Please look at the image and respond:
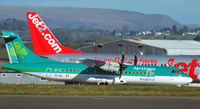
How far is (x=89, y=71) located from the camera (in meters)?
42.2

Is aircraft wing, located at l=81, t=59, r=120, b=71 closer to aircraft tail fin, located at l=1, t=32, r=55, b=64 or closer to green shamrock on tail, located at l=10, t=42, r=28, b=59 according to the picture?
aircraft tail fin, located at l=1, t=32, r=55, b=64

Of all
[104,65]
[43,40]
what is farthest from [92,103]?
[43,40]

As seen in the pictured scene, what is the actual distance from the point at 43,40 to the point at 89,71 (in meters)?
10.9

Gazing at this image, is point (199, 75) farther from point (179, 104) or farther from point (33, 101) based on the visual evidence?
point (33, 101)

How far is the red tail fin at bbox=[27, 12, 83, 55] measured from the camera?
5009 centimetres

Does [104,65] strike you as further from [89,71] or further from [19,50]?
[19,50]

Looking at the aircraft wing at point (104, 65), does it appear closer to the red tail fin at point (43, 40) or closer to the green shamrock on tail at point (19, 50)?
the green shamrock on tail at point (19, 50)

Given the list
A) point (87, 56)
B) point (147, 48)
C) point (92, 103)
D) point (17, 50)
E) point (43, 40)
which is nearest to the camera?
point (92, 103)

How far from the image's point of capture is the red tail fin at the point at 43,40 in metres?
50.1

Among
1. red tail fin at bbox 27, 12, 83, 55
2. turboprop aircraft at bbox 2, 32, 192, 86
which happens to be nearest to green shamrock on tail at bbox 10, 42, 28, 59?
turboprop aircraft at bbox 2, 32, 192, 86

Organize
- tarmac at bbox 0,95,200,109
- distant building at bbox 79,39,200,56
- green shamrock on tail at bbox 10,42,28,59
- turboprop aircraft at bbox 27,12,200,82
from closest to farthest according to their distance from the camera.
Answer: tarmac at bbox 0,95,200,109, green shamrock on tail at bbox 10,42,28,59, turboprop aircraft at bbox 27,12,200,82, distant building at bbox 79,39,200,56

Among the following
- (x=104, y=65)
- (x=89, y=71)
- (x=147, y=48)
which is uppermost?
(x=147, y=48)

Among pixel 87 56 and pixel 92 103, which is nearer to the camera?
pixel 92 103

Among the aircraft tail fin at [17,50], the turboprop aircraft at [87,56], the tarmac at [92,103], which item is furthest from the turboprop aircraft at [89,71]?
the tarmac at [92,103]
